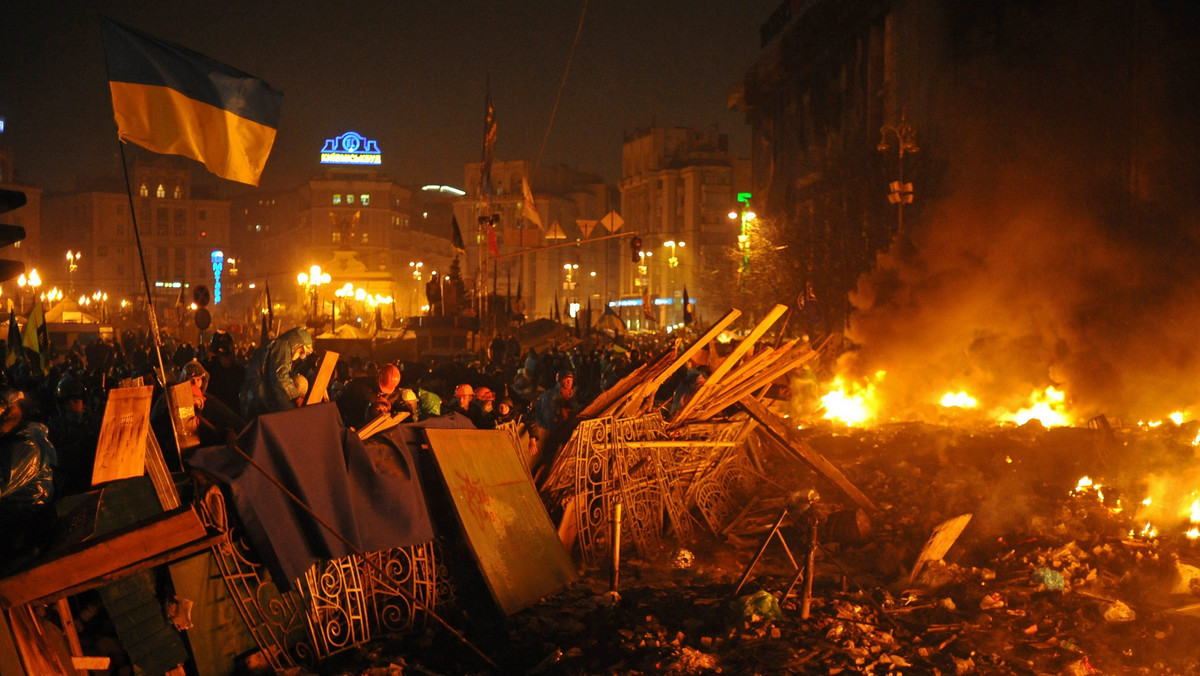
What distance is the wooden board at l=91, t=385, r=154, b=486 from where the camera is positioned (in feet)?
18.4

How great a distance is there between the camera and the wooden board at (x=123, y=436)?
5621mm

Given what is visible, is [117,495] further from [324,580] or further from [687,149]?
[687,149]

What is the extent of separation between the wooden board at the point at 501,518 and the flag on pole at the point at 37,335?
11.1 meters

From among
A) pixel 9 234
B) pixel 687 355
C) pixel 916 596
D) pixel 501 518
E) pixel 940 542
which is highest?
pixel 9 234

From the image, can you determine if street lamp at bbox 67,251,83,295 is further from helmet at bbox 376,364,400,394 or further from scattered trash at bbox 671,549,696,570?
scattered trash at bbox 671,549,696,570

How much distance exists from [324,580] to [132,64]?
14.9 feet

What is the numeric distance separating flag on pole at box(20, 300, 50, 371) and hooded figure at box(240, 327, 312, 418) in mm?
9548

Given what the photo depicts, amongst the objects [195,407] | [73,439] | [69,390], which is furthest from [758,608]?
[69,390]

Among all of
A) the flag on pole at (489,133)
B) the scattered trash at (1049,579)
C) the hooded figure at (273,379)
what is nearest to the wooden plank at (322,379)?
the hooded figure at (273,379)

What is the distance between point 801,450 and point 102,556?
830 centimetres

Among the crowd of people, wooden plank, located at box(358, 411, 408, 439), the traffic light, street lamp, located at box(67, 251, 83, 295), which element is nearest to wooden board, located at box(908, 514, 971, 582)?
the crowd of people

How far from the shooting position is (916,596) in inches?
336

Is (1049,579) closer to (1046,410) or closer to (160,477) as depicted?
(160,477)

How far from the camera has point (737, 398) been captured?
36.7 ft
